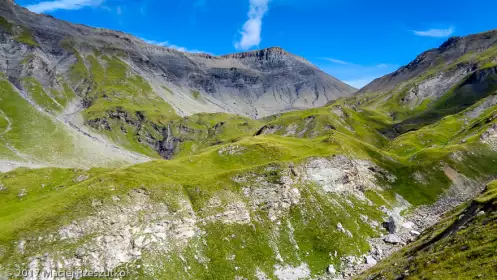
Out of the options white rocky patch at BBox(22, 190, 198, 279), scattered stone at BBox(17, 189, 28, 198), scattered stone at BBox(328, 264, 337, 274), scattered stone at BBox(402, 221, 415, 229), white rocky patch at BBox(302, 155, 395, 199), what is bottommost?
scattered stone at BBox(328, 264, 337, 274)

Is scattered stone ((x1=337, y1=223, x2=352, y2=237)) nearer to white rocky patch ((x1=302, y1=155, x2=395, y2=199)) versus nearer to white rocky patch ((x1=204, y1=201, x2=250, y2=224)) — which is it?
white rocky patch ((x1=302, y1=155, x2=395, y2=199))

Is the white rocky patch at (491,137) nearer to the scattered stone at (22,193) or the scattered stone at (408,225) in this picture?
the scattered stone at (408,225)

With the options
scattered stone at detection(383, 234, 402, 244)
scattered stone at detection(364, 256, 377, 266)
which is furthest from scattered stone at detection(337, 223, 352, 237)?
scattered stone at detection(364, 256, 377, 266)

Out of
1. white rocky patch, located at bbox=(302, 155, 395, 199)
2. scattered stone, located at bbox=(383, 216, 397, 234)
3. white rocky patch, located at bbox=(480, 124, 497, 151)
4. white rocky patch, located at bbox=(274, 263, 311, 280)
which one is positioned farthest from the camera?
white rocky patch, located at bbox=(480, 124, 497, 151)

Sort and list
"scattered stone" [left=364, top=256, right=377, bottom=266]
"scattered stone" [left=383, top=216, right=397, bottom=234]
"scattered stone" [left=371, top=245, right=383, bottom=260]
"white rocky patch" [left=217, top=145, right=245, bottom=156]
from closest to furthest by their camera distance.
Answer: "scattered stone" [left=364, top=256, right=377, bottom=266]
"scattered stone" [left=371, top=245, right=383, bottom=260]
"scattered stone" [left=383, top=216, right=397, bottom=234]
"white rocky patch" [left=217, top=145, right=245, bottom=156]

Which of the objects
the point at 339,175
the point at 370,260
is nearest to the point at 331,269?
the point at 370,260

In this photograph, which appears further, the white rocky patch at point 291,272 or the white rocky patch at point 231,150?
the white rocky patch at point 231,150

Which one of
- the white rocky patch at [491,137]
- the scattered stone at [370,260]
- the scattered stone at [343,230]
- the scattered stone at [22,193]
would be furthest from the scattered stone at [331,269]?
the white rocky patch at [491,137]

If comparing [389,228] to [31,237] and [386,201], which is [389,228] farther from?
[31,237]
